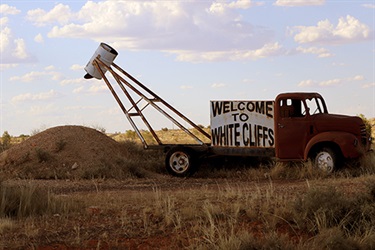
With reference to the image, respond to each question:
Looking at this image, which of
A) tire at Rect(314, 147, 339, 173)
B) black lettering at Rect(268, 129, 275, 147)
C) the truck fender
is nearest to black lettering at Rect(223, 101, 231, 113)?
black lettering at Rect(268, 129, 275, 147)

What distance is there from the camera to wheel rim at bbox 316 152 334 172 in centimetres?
1962

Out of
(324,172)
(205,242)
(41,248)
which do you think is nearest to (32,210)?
Result: (41,248)

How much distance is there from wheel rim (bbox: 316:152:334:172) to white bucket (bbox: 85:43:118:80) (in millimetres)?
8632

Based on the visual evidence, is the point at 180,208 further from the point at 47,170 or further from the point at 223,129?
the point at 47,170

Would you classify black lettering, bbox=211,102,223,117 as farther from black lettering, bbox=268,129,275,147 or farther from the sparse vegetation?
the sparse vegetation

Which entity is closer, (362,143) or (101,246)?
(101,246)

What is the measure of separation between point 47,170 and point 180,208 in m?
11.0

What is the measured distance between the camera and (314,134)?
20.0 metres

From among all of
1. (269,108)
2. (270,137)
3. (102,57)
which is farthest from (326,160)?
(102,57)

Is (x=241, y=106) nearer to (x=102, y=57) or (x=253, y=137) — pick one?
(x=253, y=137)

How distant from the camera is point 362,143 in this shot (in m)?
20.2

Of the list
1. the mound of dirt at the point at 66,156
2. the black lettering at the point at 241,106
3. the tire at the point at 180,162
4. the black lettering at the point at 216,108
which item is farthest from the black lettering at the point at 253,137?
the mound of dirt at the point at 66,156

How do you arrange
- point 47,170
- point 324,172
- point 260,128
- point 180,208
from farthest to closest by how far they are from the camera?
1. point 47,170
2. point 260,128
3. point 324,172
4. point 180,208

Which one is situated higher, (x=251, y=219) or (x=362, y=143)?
(x=362, y=143)
